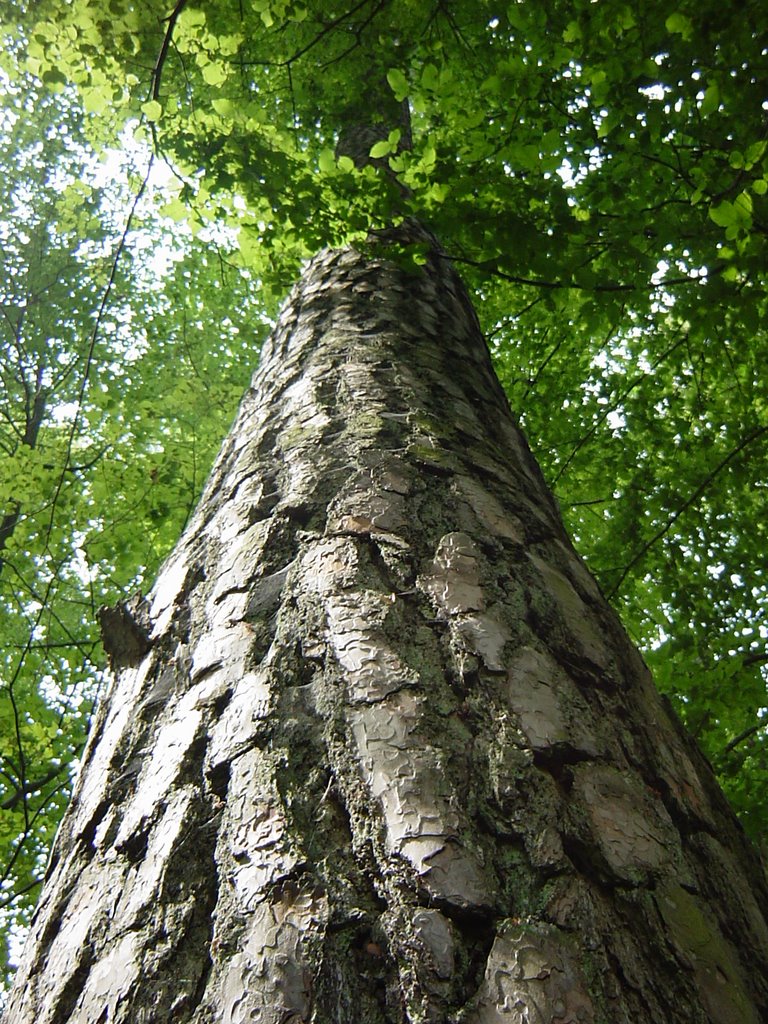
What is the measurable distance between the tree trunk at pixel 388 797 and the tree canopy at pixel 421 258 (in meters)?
1.58

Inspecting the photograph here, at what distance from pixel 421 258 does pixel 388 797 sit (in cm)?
218

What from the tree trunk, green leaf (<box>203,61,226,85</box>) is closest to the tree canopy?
green leaf (<box>203,61,226,85</box>)

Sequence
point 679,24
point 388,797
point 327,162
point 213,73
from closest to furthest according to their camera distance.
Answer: point 388,797 < point 679,24 < point 327,162 < point 213,73

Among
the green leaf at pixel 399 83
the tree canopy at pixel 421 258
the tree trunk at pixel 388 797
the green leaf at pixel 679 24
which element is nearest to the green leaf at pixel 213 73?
the tree canopy at pixel 421 258

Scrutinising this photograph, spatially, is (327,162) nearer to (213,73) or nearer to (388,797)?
(213,73)

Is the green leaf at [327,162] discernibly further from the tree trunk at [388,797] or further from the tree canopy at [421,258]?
the tree trunk at [388,797]

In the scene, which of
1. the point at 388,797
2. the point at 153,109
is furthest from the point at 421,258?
the point at 388,797

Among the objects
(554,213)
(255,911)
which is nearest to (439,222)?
(554,213)

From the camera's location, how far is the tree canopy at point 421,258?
2.72 meters

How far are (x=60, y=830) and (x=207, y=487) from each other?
0.97 metres

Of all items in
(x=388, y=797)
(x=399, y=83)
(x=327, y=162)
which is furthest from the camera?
(x=327, y=162)

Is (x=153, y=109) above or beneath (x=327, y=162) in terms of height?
above

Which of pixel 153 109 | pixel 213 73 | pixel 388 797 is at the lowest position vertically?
pixel 388 797

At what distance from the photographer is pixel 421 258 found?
2.64 meters
